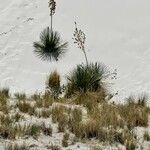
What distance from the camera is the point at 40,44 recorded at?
16.4 metres

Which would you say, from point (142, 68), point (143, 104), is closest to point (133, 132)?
point (143, 104)

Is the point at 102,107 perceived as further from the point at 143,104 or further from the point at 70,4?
the point at 70,4

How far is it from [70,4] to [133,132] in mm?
74060

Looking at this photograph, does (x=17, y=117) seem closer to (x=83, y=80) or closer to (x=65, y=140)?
(x=65, y=140)

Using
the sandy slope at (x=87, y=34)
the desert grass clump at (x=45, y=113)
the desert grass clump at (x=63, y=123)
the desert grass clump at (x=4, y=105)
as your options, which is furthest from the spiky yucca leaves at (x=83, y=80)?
the sandy slope at (x=87, y=34)

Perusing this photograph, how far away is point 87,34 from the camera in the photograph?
76062mm

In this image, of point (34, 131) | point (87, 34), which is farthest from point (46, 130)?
point (87, 34)

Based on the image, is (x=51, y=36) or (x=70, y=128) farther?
(x=51, y=36)

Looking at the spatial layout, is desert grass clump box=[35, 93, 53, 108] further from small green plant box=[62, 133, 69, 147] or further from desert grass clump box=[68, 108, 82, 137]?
small green plant box=[62, 133, 69, 147]

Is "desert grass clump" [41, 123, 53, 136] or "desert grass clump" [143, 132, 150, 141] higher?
"desert grass clump" [41, 123, 53, 136]

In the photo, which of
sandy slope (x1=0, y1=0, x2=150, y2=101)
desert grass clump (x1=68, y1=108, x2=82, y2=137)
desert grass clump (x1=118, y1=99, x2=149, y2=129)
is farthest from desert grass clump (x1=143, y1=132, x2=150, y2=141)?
sandy slope (x1=0, y1=0, x2=150, y2=101)

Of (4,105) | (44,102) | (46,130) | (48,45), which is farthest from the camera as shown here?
(48,45)

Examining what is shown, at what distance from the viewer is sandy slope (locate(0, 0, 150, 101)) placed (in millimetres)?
63375

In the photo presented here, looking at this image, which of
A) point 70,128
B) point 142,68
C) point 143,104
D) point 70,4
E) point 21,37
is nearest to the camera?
point 70,128
